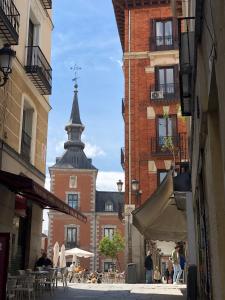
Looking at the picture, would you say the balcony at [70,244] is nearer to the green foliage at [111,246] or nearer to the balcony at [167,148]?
the green foliage at [111,246]

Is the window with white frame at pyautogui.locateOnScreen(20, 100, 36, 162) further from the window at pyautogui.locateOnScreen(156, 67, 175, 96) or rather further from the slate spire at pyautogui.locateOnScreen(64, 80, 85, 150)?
the slate spire at pyautogui.locateOnScreen(64, 80, 85, 150)

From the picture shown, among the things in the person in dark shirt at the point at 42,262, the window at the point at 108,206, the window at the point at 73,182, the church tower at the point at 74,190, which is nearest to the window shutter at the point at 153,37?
the person in dark shirt at the point at 42,262

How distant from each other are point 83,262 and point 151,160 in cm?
3808

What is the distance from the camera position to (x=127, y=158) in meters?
27.7

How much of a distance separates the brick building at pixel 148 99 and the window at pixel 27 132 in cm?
1136

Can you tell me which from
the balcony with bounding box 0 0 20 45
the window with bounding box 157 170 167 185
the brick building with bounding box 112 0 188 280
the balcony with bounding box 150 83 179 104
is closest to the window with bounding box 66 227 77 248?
the brick building with bounding box 112 0 188 280

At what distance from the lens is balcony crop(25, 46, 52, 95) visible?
14.9 m

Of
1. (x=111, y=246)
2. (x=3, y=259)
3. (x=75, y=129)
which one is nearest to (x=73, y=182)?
(x=75, y=129)

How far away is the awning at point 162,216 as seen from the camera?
1188cm

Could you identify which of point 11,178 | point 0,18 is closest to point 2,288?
point 11,178

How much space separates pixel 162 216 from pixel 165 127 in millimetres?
15397

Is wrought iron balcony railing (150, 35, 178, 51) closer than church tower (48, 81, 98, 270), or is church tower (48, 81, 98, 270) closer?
wrought iron balcony railing (150, 35, 178, 51)

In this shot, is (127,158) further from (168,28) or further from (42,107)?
(42,107)

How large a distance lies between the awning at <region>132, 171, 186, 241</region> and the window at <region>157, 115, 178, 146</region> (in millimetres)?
13084
